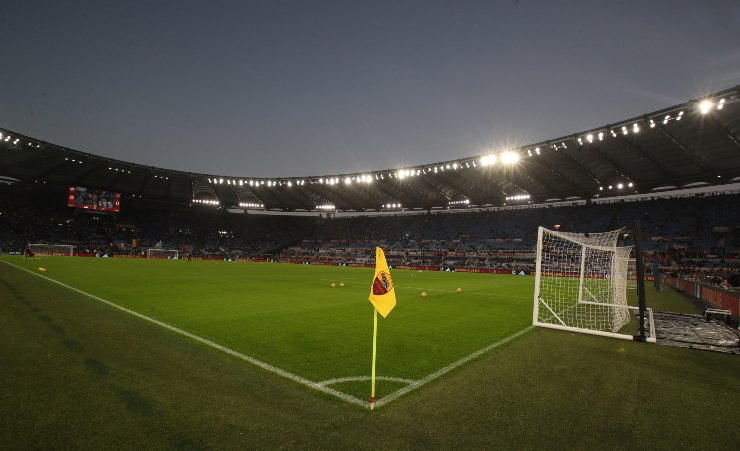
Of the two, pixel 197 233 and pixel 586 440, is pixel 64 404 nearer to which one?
pixel 586 440

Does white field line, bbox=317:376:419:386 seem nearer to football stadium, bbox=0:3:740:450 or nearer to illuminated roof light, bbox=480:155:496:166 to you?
football stadium, bbox=0:3:740:450

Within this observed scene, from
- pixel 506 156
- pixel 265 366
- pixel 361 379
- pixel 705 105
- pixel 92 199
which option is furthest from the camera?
pixel 92 199

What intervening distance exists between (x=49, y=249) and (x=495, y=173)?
55.8 meters

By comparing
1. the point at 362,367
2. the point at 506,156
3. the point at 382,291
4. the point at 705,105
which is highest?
the point at 705,105

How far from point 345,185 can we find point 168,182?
2781cm

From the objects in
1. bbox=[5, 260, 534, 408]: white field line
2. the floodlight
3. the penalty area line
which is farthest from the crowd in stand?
the penalty area line

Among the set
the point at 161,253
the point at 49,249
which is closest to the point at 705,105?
the point at 161,253

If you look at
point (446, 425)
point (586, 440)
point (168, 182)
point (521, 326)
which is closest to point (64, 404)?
point (446, 425)

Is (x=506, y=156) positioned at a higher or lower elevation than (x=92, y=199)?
higher

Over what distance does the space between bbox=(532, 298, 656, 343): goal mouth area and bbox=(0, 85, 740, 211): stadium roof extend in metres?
17.9

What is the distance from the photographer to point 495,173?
45.6m

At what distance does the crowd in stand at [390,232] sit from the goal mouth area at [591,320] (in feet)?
89.7

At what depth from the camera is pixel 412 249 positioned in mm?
59844

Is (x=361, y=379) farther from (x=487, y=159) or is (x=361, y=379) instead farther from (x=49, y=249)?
(x=49, y=249)
